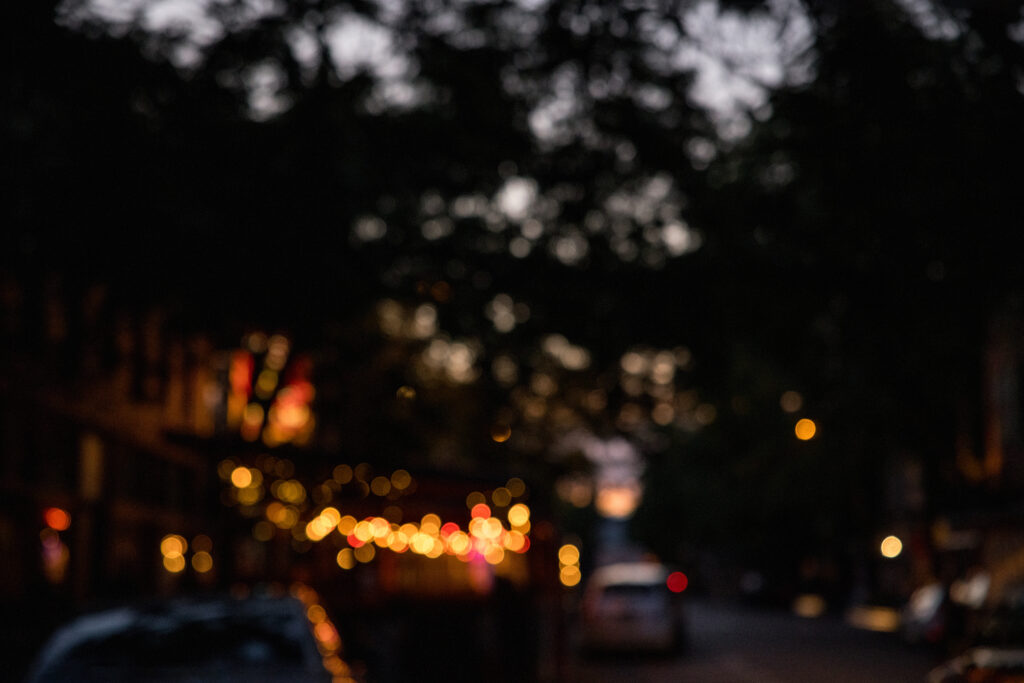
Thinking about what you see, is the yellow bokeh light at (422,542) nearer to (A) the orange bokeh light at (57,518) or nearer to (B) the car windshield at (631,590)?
(B) the car windshield at (631,590)

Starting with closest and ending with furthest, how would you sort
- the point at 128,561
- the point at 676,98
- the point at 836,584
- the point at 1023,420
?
1. the point at 676,98
2. the point at 128,561
3. the point at 1023,420
4. the point at 836,584

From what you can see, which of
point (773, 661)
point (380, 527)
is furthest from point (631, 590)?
point (380, 527)

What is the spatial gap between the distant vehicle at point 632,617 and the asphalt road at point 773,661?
33 cm

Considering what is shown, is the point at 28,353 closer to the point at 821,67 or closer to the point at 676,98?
the point at 676,98

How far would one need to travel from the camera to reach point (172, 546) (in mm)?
27266

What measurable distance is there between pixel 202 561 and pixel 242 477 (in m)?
10.3

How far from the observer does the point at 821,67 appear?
11.6 meters

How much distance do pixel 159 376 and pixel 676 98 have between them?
12.1m

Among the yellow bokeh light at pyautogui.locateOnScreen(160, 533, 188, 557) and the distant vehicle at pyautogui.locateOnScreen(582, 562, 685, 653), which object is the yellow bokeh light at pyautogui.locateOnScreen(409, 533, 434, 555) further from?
the yellow bokeh light at pyautogui.locateOnScreen(160, 533, 188, 557)

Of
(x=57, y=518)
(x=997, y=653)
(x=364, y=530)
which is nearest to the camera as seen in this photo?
(x=997, y=653)

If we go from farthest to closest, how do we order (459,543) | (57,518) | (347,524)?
(459,543), (347,524), (57,518)

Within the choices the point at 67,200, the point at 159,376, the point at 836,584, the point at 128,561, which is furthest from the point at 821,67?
the point at 836,584

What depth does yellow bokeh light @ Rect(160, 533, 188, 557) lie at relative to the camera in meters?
26.8

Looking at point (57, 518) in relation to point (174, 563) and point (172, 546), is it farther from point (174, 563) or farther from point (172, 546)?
point (174, 563)
